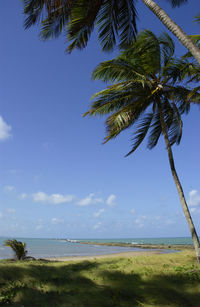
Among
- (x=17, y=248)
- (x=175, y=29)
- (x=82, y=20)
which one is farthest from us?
(x=17, y=248)

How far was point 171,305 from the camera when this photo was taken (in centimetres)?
486

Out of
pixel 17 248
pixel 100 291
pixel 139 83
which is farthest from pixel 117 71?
pixel 17 248

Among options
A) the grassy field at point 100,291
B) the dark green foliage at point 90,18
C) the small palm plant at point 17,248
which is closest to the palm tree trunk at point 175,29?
the dark green foliage at point 90,18

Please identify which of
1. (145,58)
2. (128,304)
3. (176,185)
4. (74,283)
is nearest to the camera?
(128,304)

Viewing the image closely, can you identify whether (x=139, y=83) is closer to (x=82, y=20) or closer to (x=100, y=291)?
(x=82, y=20)

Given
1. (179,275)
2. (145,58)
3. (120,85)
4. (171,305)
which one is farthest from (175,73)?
(171,305)

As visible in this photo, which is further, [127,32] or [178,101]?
[178,101]

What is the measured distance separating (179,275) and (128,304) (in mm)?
3950

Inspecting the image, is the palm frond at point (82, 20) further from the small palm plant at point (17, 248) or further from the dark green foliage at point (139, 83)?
the small palm plant at point (17, 248)

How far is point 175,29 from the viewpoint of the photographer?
569 centimetres

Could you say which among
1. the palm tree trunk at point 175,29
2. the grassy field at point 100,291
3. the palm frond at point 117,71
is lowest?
the grassy field at point 100,291

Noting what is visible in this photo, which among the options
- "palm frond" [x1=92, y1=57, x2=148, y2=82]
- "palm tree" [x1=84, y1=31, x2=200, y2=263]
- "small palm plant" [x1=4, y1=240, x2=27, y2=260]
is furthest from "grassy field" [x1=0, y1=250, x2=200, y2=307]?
"small palm plant" [x1=4, y1=240, x2=27, y2=260]

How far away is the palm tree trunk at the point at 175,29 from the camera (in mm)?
5377

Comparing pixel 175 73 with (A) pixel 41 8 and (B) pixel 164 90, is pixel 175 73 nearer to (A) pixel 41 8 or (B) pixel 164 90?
(B) pixel 164 90
